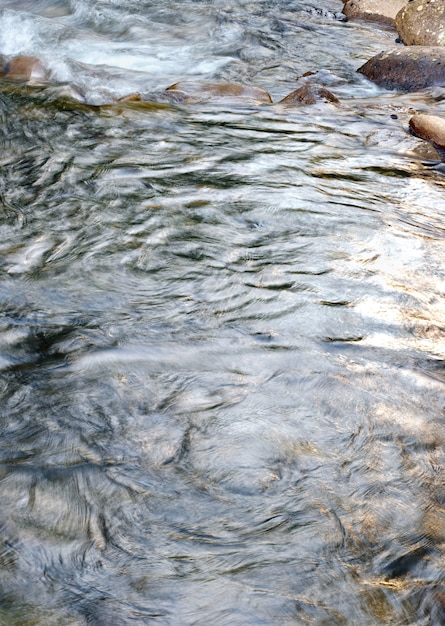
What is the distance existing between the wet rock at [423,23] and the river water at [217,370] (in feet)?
10.6

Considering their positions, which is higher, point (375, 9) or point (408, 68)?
point (375, 9)

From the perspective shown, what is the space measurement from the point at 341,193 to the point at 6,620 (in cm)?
360

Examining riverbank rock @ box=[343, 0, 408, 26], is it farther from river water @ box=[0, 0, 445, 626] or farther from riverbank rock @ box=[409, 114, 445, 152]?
river water @ box=[0, 0, 445, 626]

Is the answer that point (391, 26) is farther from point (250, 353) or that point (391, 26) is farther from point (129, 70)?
point (250, 353)

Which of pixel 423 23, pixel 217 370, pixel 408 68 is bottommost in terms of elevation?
pixel 217 370

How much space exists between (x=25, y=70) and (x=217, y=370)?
15.9 ft

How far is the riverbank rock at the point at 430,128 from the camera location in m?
5.79

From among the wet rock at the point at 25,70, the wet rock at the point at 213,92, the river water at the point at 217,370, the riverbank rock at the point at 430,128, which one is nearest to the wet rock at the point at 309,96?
the wet rock at the point at 213,92

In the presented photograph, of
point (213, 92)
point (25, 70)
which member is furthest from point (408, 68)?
point (25, 70)

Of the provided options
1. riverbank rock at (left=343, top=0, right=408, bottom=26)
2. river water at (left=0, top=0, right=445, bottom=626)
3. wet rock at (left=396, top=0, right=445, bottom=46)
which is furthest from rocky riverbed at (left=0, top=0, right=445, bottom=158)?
riverbank rock at (left=343, top=0, right=408, bottom=26)

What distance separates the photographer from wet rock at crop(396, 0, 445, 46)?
859 centimetres

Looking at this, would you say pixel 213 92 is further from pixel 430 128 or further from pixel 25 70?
pixel 430 128

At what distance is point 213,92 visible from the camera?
6.72 m

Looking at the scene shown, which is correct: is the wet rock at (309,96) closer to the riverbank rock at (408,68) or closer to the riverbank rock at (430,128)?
the riverbank rock at (430,128)
